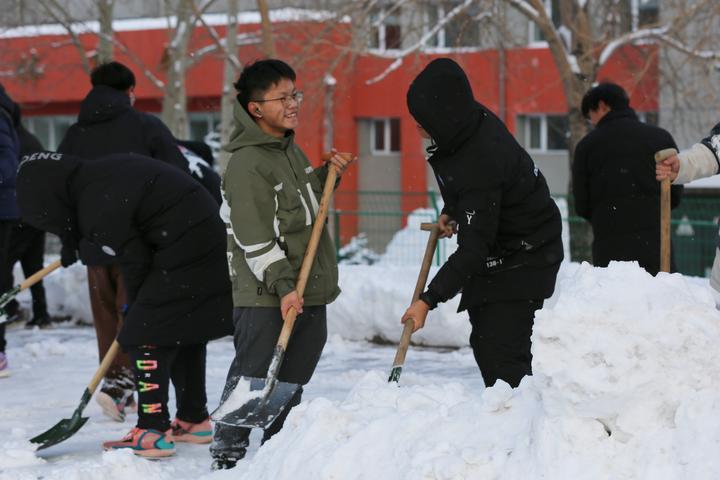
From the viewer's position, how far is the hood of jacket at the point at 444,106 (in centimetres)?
429

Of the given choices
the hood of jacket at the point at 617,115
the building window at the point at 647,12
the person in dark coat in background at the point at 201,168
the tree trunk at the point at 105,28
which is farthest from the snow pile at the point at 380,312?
the tree trunk at the point at 105,28

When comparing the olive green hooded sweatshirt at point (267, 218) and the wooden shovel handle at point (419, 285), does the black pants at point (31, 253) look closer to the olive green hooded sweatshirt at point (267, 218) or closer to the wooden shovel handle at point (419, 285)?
the olive green hooded sweatshirt at point (267, 218)

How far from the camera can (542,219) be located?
4.50 metres

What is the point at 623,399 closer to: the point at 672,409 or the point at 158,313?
the point at 672,409

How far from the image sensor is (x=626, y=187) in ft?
20.6

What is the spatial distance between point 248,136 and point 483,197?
0.98 m

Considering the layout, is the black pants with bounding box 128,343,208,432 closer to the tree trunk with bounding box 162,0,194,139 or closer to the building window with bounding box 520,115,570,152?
the tree trunk with bounding box 162,0,194,139

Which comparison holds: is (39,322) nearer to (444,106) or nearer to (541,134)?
(444,106)

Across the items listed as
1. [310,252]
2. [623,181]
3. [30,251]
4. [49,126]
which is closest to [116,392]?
[310,252]

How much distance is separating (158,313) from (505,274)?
159cm

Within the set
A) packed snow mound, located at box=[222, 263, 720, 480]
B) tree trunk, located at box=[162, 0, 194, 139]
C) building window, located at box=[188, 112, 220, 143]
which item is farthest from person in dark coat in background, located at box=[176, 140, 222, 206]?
building window, located at box=[188, 112, 220, 143]

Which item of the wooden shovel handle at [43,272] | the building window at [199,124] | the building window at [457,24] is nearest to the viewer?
the wooden shovel handle at [43,272]

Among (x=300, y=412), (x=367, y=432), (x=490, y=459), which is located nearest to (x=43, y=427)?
(x=300, y=412)

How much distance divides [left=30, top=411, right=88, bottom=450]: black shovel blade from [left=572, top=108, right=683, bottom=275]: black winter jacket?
9.28ft
